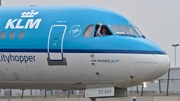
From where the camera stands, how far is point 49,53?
28297 mm

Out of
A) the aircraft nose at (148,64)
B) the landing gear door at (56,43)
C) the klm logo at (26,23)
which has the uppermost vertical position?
the klm logo at (26,23)

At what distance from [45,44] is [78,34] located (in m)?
1.36

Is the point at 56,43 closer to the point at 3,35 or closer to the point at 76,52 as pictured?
the point at 76,52

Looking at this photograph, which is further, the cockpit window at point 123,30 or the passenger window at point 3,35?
the passenger window at point 3,35

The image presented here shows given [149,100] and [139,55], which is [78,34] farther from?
[149,100]

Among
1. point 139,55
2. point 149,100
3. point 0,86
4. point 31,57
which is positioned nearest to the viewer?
point 139,55

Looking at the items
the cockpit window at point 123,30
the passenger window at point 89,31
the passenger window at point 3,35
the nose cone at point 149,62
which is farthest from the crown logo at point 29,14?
the nose cone at point 149,62

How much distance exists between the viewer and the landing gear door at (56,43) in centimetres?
2809

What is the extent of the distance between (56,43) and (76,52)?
0.86 meters

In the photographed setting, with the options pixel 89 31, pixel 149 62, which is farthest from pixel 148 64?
pixel 89 31

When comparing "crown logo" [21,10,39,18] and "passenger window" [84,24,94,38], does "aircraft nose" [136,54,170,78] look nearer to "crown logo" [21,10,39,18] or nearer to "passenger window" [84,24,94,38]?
"passenger window" [84,24,94,38]

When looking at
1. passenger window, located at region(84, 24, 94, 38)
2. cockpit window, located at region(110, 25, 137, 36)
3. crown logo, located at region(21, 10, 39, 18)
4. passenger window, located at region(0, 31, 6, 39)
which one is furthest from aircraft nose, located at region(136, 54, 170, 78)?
passenger window, located at region(0, 31, 6, 39)

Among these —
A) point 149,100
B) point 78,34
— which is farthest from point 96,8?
point 149,100

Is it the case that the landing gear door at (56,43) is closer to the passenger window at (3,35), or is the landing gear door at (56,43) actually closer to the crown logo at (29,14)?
the crown logo at (29,14)
